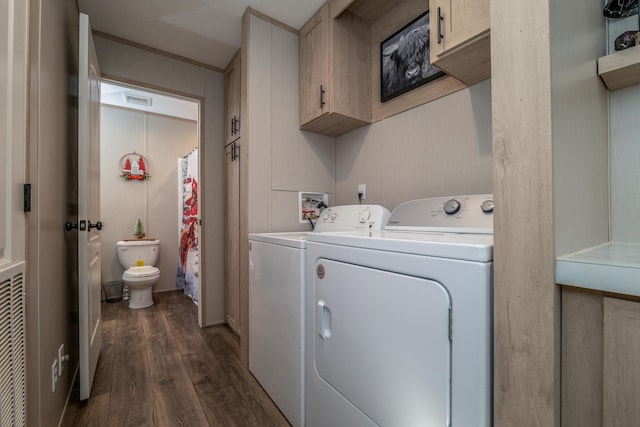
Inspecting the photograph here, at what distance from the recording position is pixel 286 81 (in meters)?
2.09

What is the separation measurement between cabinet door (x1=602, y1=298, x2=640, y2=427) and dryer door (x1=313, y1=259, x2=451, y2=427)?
0.28m

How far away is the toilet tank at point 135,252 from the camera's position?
3.39 meters

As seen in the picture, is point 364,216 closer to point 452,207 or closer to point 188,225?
point 452,207

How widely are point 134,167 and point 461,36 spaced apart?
158 inches

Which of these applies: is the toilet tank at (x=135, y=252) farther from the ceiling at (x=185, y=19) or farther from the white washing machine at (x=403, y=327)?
the white washing machine at (x=403, y=327)

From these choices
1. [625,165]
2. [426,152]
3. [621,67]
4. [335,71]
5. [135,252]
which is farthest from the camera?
[135,252]

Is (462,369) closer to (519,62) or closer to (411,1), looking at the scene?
(519,62)

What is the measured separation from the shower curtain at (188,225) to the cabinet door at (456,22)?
2797mm

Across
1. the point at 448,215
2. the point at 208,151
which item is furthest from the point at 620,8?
the point at 208,151

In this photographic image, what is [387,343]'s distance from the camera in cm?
84

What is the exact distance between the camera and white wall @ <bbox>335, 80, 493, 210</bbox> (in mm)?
1382

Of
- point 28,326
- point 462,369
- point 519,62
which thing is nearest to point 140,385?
point 28,326

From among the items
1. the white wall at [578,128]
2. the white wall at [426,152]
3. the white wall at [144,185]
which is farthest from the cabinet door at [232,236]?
the white wall at [578,128]

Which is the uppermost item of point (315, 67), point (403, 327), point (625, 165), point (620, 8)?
point (315, 67)
